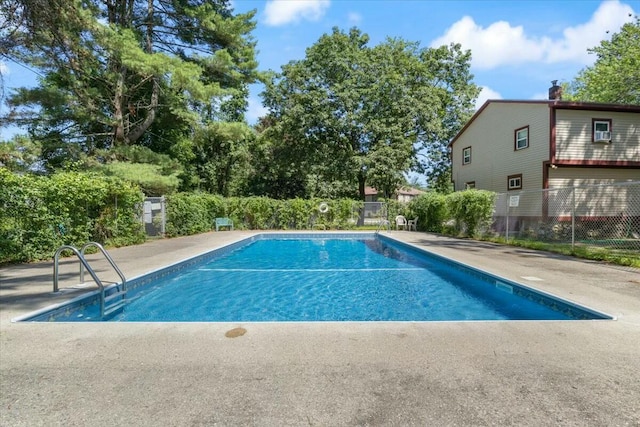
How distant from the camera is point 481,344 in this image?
3408mm

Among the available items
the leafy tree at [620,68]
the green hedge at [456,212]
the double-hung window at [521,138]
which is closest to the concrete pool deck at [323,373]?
the green hedge at [456,212]

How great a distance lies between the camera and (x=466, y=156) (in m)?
21.8

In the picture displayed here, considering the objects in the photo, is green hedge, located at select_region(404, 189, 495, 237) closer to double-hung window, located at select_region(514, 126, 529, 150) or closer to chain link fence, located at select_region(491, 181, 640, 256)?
chain link fence, located at select_region(491, 181, 640, 256)

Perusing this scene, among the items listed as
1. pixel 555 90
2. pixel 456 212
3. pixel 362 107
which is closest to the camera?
pixel 456 212

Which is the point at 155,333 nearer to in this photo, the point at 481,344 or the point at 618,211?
the point at 481,344

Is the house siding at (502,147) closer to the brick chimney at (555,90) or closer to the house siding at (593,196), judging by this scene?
the house siding at (593,196)

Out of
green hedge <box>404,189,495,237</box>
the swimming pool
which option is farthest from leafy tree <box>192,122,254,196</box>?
the swimming pool

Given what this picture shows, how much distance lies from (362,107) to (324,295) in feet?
66.4

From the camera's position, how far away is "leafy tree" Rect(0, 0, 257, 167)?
46.5 feet

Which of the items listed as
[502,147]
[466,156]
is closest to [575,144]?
[502,147]

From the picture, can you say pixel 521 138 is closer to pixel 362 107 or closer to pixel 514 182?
pixel 514 182

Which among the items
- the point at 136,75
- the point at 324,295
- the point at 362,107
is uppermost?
the point at 362,107

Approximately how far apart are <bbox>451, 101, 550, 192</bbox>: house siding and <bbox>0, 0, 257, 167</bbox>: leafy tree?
13.3 metres

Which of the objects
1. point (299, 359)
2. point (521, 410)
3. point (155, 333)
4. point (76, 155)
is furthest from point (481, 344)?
point (76, 155)
